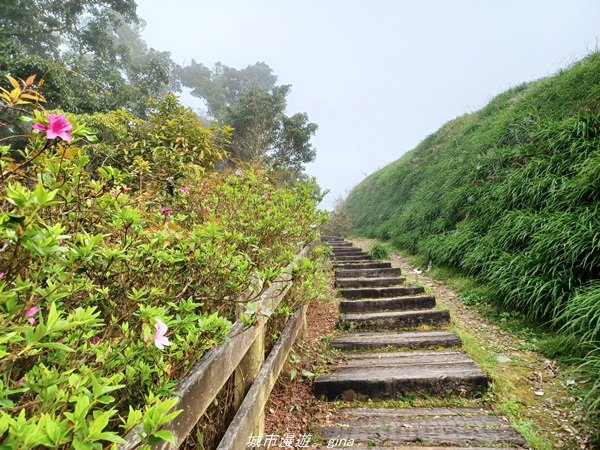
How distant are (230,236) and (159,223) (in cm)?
45

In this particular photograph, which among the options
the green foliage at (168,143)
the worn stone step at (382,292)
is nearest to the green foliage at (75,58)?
the green foliage at (168,143)

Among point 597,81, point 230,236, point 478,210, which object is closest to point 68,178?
point 230,236

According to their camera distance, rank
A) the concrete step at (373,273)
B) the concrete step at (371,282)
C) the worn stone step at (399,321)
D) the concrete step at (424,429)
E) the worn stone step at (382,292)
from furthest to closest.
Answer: the concrete step at (373,273), the concrete step at (371,282), the worn stone step at (382,292), the worn stone step at (399,321), the concrete step at (424,429)

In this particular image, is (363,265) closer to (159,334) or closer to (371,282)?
(371,282)

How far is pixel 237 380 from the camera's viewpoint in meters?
2.03

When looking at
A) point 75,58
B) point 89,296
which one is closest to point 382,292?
point 89,296

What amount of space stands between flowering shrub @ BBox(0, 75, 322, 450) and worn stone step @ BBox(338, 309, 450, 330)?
1901 mm

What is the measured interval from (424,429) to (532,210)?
4.18m

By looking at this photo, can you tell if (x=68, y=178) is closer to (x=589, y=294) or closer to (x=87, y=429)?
(x=87, y=429)

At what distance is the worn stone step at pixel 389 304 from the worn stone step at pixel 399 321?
35 cm

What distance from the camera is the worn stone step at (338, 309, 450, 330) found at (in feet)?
13.4

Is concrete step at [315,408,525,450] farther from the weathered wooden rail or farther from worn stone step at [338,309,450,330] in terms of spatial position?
worn stone step at [338,309,450,330]

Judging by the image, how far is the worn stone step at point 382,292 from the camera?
16.3 ft

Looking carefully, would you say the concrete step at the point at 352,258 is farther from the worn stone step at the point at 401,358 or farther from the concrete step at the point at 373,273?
the worn stone step at the point at 401,358
